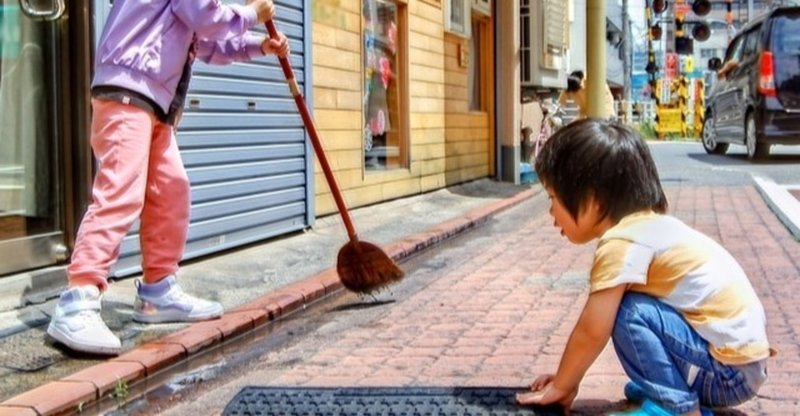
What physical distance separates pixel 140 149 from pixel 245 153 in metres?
2.58

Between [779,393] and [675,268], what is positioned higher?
[675,268]

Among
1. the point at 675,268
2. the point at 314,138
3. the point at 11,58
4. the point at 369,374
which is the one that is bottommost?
the point at 369,374

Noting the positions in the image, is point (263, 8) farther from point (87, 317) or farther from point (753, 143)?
point (753, 143)

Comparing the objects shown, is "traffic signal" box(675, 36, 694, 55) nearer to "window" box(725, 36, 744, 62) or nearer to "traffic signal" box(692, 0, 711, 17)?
"traffic signal" box(692, 0, 711, 17)

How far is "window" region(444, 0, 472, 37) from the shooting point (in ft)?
36.4

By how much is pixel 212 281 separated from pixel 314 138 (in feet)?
3.28

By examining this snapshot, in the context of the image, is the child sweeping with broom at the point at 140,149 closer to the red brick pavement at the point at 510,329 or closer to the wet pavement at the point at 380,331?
the wet pavement at the point at 380,331

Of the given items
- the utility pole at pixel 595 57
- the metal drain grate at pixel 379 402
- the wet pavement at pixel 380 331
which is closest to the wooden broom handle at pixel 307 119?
the wet pavement at pixel 380 331

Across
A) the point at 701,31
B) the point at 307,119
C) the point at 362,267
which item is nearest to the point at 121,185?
the point at 307,119

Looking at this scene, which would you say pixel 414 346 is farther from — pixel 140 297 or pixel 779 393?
pixel 779 393

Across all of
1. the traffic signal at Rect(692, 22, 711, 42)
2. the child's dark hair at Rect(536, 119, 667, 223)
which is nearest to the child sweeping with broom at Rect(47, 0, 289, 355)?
the child's dark hair at Rect(536, 119, 667, 223)

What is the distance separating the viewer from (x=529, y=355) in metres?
3.96

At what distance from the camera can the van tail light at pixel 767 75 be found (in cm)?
1407

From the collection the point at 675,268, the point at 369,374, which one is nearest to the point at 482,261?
the point at 369,374
